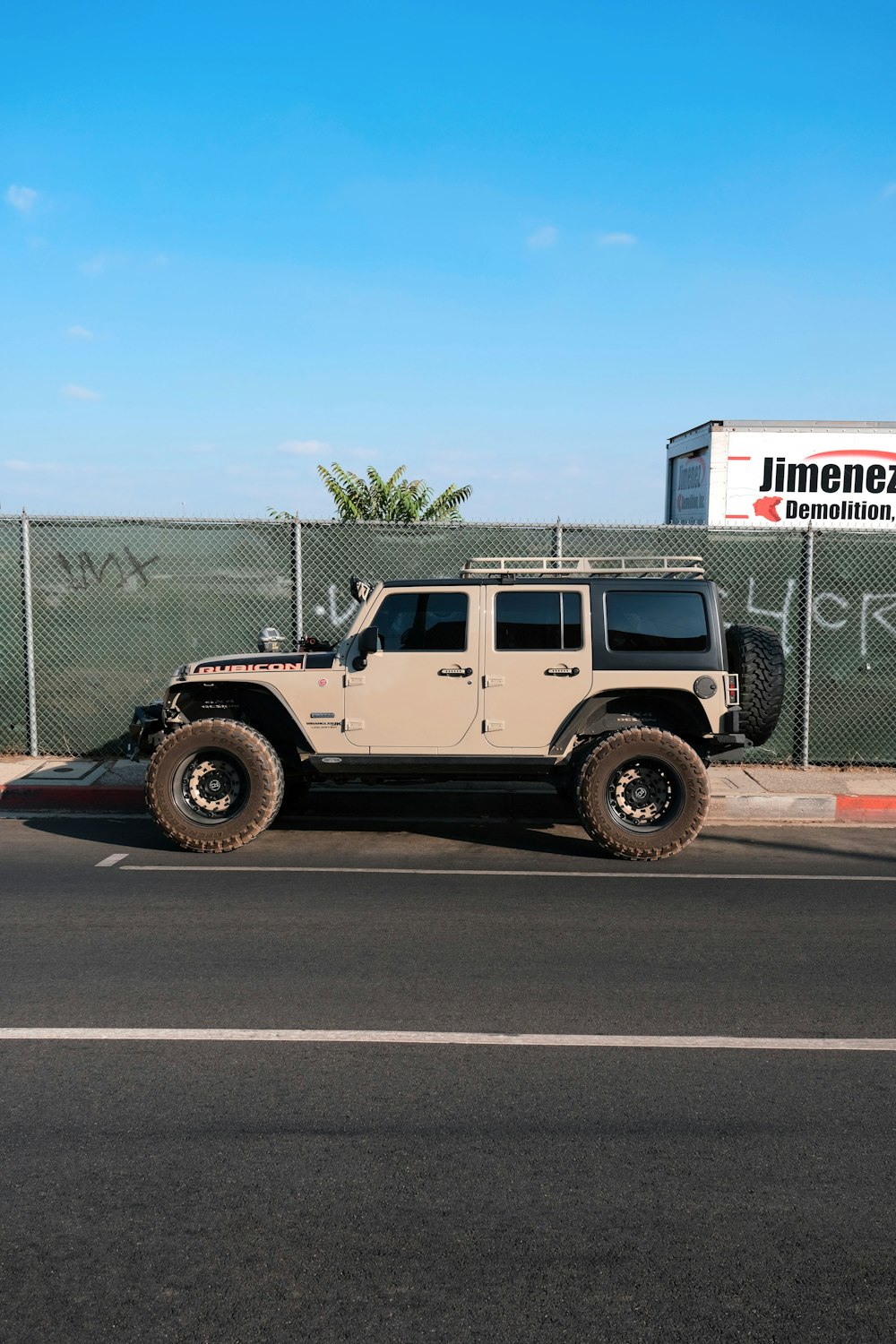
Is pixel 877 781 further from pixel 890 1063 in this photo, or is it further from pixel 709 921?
pixel 890 1063

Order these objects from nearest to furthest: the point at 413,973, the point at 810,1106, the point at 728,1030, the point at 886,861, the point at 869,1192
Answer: the point at 869,1192
the point at 810,1106
the point at 728,1030
the point at 413,973
the point at 886,861

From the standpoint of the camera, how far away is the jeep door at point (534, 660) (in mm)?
8289

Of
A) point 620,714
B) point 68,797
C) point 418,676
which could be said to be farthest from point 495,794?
point 68,797

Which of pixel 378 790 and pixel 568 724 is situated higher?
pixel 568 724

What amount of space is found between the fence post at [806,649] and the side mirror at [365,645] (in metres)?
5.11

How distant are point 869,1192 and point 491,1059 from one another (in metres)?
1.48

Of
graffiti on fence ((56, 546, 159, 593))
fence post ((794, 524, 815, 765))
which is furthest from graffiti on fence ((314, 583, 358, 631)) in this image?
fence post ((794, 524, 815, 765))

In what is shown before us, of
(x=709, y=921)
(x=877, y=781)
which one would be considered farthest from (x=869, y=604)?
(x=709, y=921)

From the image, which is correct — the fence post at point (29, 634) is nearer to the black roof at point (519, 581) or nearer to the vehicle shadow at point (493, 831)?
the vehicle shadow at point (493, 831)

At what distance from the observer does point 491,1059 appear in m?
4.43

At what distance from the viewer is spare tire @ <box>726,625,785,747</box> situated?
8.52 meters

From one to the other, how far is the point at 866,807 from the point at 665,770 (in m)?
2.86

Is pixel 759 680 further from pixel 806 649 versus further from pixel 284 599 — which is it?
→ pixel 284 599

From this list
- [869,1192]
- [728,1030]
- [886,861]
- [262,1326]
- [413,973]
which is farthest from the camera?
[886,861]
